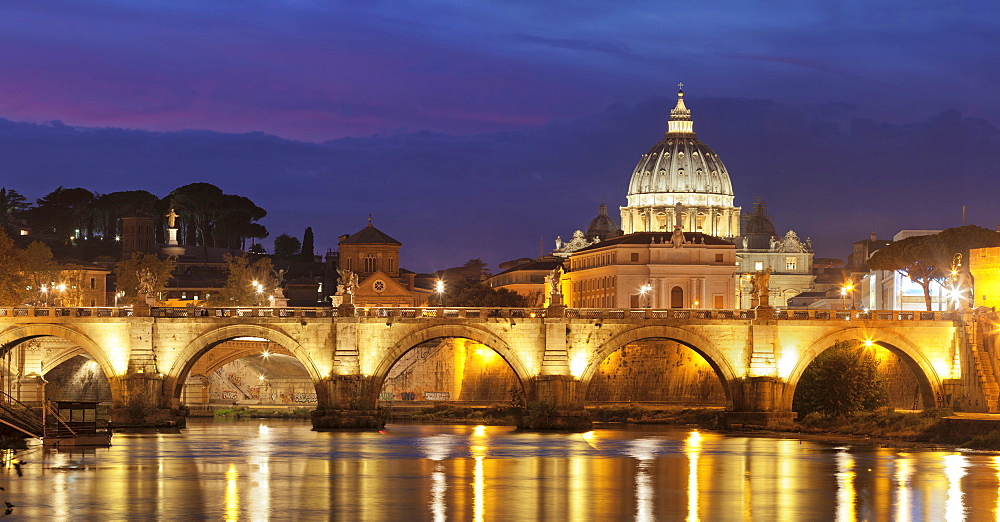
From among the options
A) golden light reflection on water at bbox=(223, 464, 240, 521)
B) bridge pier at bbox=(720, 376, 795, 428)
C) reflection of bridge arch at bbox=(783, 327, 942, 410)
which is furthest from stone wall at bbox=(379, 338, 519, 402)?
golden light reflection on water at bbox=(223, 464, 240, 521)

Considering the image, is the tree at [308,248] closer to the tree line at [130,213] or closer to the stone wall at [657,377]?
the tree line at [130,213]

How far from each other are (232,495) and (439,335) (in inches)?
1299

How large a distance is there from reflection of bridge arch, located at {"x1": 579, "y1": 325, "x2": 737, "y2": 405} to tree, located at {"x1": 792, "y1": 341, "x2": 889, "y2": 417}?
3612 millimetres

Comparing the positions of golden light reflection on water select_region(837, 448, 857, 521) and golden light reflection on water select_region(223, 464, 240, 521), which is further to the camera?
golden light reflection on water select_region(837, 448, 857, 521)

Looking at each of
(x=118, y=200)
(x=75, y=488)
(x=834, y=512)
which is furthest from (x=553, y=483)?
(x=118, y=200)

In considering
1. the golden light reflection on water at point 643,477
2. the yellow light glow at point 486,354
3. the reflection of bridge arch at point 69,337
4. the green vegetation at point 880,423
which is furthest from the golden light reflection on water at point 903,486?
the yellow light glow at point 486,354

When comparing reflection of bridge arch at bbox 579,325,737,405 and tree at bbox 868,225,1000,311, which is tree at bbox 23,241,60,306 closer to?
reflection of bridge arch at bbox 579,325,737,405

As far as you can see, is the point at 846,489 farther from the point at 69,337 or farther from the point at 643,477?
the point at 69,337

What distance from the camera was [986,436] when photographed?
62.9 metres

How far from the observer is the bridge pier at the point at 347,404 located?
257ft

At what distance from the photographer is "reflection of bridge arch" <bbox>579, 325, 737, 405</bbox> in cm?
7894

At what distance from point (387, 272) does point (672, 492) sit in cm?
11664

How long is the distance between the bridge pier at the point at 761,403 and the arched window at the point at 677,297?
7420cm

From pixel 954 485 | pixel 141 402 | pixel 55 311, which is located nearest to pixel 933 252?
pixel 141 402
